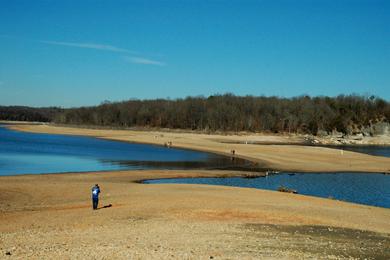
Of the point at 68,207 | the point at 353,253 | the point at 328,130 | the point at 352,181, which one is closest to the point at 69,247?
the point at 353,253

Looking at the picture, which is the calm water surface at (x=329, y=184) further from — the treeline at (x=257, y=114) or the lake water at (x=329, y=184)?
the treeline at (x=257, y=114)

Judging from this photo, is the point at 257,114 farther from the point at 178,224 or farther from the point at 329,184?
the point at 178,224

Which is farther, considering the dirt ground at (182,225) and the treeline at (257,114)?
the treeline at (257,114)

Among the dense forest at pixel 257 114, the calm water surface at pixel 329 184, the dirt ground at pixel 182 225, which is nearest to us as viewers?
the dirt ground at pixel 182 225

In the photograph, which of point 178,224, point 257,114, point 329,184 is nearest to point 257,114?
point 257,114

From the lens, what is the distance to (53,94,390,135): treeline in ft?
506

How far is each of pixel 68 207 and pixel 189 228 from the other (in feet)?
31.1

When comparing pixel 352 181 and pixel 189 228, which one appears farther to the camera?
pixel 352 181

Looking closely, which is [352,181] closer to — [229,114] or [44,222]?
[44,222]

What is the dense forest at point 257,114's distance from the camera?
15400 cm

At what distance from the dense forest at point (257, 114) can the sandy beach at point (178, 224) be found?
397 feet

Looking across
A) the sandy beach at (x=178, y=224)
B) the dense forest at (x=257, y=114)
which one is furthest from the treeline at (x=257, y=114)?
the sandy beach at (x=178, y=224)

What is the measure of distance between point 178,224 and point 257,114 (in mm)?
146270

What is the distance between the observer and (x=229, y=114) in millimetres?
162375
